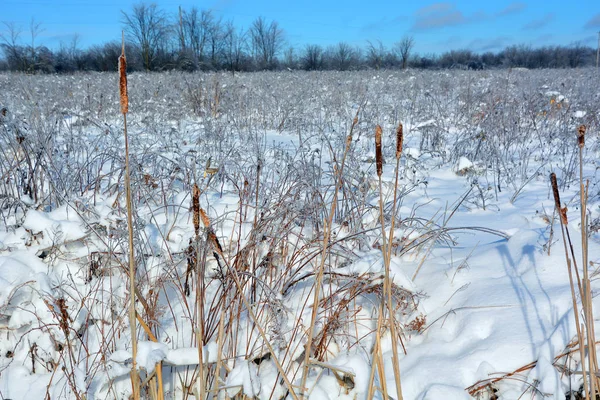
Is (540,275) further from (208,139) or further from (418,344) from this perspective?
(208,139)

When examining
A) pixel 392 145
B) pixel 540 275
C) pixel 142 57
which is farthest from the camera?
pixel 142 57

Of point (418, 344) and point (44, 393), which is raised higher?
point (418, 344)

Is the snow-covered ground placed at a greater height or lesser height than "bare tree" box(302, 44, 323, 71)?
lesser

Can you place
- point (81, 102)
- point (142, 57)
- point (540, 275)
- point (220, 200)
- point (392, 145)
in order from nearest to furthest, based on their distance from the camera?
point (540, 275) < point (220, 200) < point (392, 145) < point (81, 102) < point (142, 57)

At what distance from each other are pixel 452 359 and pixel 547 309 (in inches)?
14.9

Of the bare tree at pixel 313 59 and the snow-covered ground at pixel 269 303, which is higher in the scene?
the bare tree at pixel 313 59

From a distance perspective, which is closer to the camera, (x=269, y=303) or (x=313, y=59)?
(x=269, y=303)

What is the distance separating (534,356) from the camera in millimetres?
1367

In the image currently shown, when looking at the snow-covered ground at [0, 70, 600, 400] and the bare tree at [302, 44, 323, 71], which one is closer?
the snow-covered ground at [0, 70, 600, 400]

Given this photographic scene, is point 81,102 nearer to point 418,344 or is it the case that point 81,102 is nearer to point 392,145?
point 392,145

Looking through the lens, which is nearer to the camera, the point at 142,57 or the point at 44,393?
the point at 44,393

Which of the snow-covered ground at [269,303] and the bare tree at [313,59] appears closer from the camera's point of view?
the snow-covered ground at [269,303]

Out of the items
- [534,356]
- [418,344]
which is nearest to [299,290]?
[418,344]

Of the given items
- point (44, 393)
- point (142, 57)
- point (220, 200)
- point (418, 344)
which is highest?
point (142, 57)
